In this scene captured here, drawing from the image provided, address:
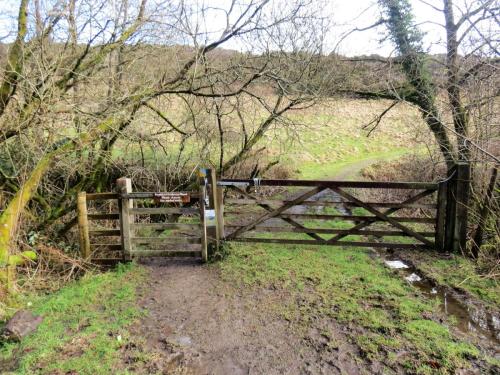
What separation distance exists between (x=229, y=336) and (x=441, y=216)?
4.35 meters

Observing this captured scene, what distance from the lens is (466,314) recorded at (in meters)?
4.57

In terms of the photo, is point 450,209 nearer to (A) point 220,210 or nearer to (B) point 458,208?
(B) point 458,208

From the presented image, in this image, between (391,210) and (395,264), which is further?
(391,210)

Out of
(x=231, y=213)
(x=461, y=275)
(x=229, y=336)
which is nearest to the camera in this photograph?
(x=229, y=336)

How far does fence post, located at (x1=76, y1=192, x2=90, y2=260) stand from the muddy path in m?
1.45

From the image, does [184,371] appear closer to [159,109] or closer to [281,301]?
[281,301]

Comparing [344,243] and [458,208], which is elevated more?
[458,208]

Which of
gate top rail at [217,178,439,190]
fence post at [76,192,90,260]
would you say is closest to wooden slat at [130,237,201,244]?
fence post at [76,192,90,260]

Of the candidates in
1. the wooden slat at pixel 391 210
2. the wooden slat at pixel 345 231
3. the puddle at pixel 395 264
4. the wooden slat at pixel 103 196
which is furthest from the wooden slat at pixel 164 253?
the puddle at pixel 395 264

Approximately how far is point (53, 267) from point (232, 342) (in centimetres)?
372

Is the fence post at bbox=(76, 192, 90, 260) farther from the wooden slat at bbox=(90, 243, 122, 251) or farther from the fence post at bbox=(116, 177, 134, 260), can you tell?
the fence post at bbox=(116, 177, 134, 260)

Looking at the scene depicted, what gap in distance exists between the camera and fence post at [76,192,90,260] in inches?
242

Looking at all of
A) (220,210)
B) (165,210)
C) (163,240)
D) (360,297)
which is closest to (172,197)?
(165,210)

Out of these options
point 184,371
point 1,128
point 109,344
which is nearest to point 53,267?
point 1,128
